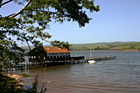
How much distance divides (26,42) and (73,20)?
3.02 meters

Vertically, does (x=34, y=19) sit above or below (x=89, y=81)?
above

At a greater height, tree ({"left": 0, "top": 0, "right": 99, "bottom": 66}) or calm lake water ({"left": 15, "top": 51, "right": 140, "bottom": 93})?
tree ({"left": 0, "top": 0, "right": 99, "bottom": 66})

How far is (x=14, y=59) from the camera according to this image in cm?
856

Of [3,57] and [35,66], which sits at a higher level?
[3,57]

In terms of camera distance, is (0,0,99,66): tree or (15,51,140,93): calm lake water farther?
(15,51,140,93): calm lake water

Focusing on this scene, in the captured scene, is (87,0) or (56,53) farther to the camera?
(56,53)

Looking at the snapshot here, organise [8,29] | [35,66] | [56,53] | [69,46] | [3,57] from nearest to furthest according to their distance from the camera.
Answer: [3,57] → [8,29] → [69,46] → [35,66] → [56,53]

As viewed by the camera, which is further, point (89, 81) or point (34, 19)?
point (89, 81)

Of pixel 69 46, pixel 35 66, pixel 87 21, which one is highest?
pixel 87 21

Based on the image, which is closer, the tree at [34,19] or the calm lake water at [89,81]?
the tree at [34,19]

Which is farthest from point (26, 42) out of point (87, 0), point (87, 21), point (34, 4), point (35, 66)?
point (35, 66)

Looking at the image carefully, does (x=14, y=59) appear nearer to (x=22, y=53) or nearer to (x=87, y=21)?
(x=22, y=53)

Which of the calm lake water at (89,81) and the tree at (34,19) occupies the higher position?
the tree at (34,19)

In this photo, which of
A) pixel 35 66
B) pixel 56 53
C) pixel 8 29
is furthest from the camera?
pixel 56 53
